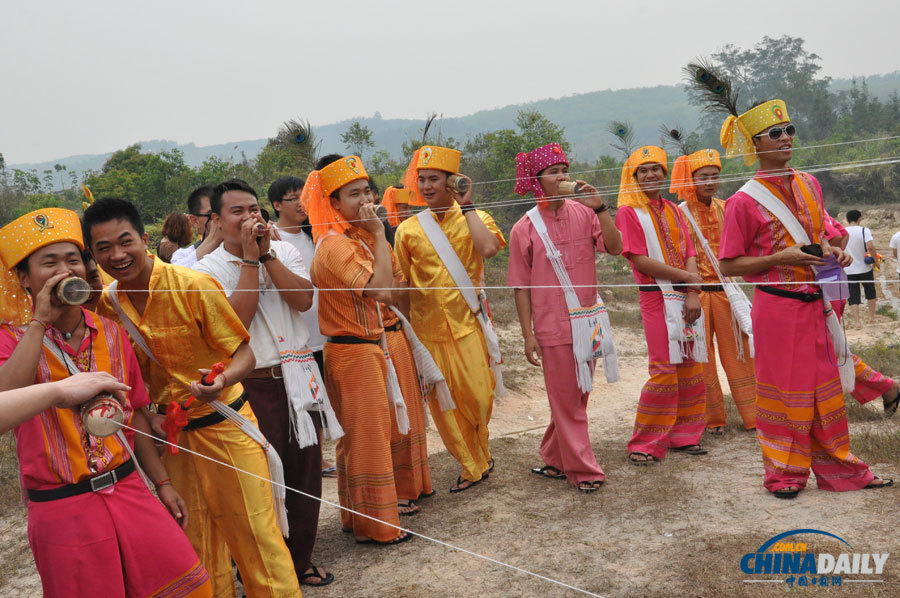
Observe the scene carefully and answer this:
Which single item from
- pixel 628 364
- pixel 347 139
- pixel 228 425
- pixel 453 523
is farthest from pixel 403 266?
pixel 347 139

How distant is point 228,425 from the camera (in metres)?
3.05

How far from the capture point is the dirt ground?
3439 mm

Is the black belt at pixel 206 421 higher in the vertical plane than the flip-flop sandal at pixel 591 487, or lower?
higher

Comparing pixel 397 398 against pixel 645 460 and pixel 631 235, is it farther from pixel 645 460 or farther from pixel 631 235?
pixel 631 235

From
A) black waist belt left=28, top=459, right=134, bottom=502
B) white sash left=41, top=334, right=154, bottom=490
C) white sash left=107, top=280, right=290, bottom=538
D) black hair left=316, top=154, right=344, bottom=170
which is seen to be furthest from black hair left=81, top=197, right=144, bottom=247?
black hair left=316, top=154, right=344, bottom=170

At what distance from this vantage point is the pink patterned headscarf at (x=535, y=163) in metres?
4.95

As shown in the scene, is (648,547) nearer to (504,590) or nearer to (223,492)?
(504,590)

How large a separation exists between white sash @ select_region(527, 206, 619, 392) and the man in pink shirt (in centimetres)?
3

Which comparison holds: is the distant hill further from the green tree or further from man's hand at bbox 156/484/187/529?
man's hand at bbox 156/484/187/529

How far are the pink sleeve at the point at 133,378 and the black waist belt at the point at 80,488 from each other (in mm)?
331

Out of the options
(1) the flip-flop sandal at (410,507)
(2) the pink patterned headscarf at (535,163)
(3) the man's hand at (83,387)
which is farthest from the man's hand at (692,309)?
(3) the man's hand at (83,387)

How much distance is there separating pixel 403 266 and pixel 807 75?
1421 inches

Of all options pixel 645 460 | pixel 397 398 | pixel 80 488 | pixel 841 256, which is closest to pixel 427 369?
pixel 397 398

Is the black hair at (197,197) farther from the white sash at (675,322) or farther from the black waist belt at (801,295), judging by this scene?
the black waist belt at (801,295)
